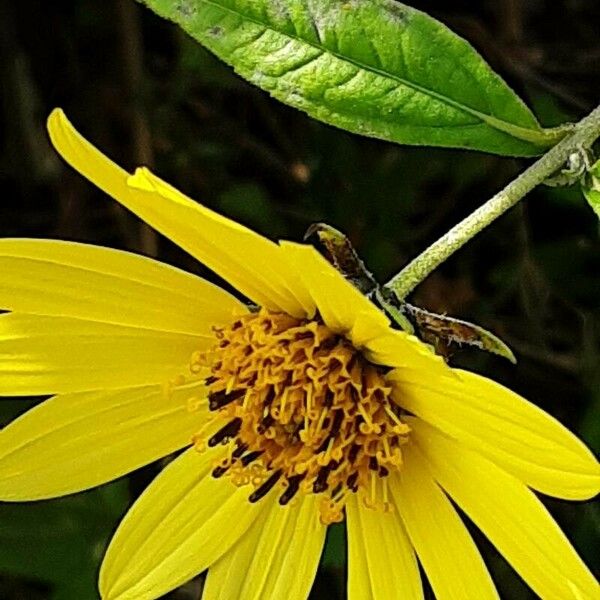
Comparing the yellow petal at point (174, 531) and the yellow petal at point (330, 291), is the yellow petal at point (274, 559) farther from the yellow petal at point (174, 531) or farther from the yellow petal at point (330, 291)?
the yellow petal at point (330, 291)

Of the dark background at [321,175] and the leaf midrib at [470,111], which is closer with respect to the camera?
the leaf midrib at [470,111]

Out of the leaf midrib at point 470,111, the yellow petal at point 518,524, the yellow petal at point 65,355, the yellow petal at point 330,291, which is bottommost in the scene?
the yellow petal at point 518,524

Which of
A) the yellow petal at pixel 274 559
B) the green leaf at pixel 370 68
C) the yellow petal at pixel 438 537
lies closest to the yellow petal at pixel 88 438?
the yellow petal at pixel 274 559

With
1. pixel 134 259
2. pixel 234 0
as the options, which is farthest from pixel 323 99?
pixel 134 259

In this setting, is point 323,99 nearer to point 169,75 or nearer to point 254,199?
point 254,199

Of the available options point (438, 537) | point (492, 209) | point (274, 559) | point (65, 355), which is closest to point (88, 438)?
point (65, 355)
